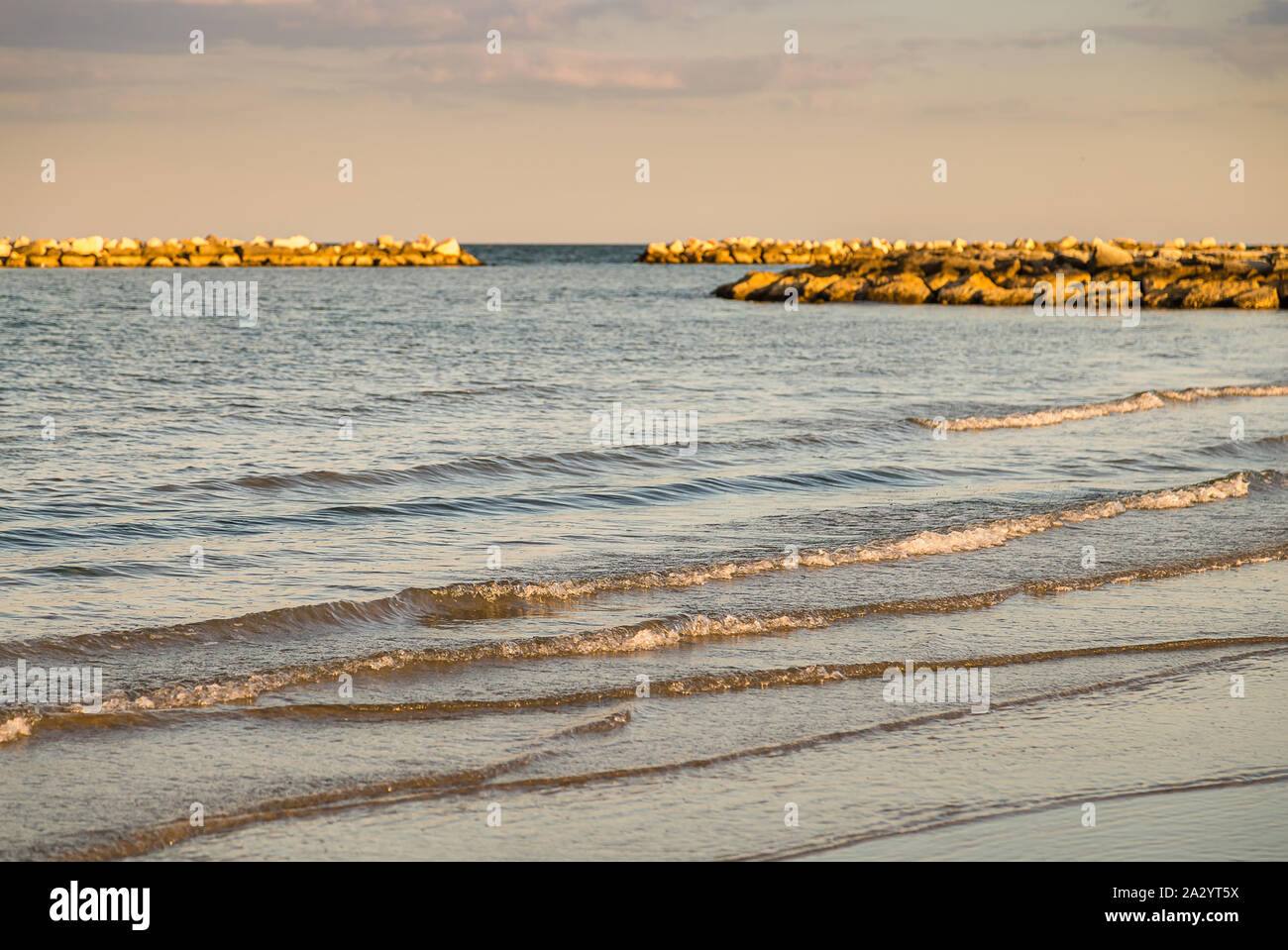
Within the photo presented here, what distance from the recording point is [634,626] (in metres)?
8.77

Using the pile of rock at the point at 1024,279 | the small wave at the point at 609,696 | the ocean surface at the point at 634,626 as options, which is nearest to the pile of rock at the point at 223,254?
the pile of rock at the point at 1024,279

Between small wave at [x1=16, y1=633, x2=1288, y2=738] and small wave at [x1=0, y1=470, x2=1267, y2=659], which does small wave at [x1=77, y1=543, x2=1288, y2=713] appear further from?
small wave at [x1=0, y1=470, x2=1267, y2=659]

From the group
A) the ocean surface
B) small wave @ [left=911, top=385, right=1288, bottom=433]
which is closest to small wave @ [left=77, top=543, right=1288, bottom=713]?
the ocean surface

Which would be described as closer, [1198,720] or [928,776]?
[928,776]

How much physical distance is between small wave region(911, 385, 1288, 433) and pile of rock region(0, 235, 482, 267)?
101m

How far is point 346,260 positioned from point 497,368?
98.9 metres

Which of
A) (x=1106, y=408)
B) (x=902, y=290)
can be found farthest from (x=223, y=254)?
(x=1106, y=408)

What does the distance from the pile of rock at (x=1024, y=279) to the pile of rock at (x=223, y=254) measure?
216 ft

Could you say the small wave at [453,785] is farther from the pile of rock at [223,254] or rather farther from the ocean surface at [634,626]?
the pile of rock at [223,254]

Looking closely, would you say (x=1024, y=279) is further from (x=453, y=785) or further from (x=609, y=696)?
(x=453, y=785)

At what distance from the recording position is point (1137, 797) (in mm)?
5926

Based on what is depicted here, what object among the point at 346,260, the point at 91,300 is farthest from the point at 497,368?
the point at 346,260

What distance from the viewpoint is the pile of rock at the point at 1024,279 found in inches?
2235
